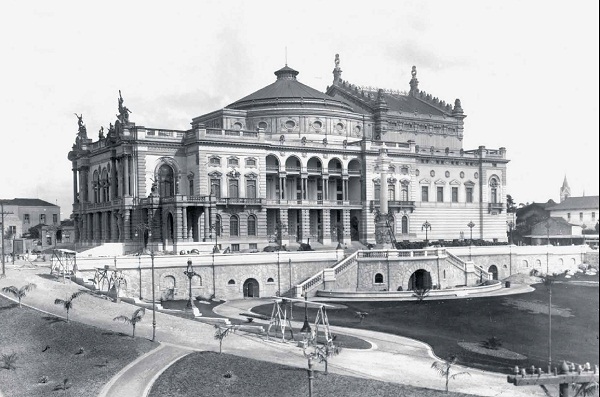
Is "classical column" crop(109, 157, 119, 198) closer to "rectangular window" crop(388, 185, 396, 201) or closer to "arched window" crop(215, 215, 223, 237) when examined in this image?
"arched window" crop(215, 215, 223, 237)

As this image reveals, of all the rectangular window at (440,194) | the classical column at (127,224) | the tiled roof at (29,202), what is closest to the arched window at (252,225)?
the classical column at (127,224)

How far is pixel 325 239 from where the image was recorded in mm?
84375

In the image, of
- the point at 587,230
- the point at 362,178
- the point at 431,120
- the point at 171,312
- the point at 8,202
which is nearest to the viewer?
the point at 171,312

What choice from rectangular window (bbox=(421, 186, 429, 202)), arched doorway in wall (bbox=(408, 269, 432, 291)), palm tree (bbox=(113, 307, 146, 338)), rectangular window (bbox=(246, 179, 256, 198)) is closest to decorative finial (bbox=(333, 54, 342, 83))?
rectangular window (bbox=(421, 186, 429, 202))

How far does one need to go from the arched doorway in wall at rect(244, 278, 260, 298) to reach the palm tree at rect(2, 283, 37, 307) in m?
20.9

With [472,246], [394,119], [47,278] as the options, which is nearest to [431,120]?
[394,119]

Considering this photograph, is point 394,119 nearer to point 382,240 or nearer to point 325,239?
point 325,239

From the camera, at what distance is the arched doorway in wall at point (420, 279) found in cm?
6838

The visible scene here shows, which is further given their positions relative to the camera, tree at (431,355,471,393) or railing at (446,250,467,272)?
railing at (446,250,467,272)

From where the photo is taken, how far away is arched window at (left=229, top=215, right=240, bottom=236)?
77625mm

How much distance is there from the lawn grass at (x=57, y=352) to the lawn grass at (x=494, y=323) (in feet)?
58.2

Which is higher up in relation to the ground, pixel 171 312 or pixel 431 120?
pixel 431 120

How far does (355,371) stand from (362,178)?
5585 cm

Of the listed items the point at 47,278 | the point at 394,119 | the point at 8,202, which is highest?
the point at 394,119
